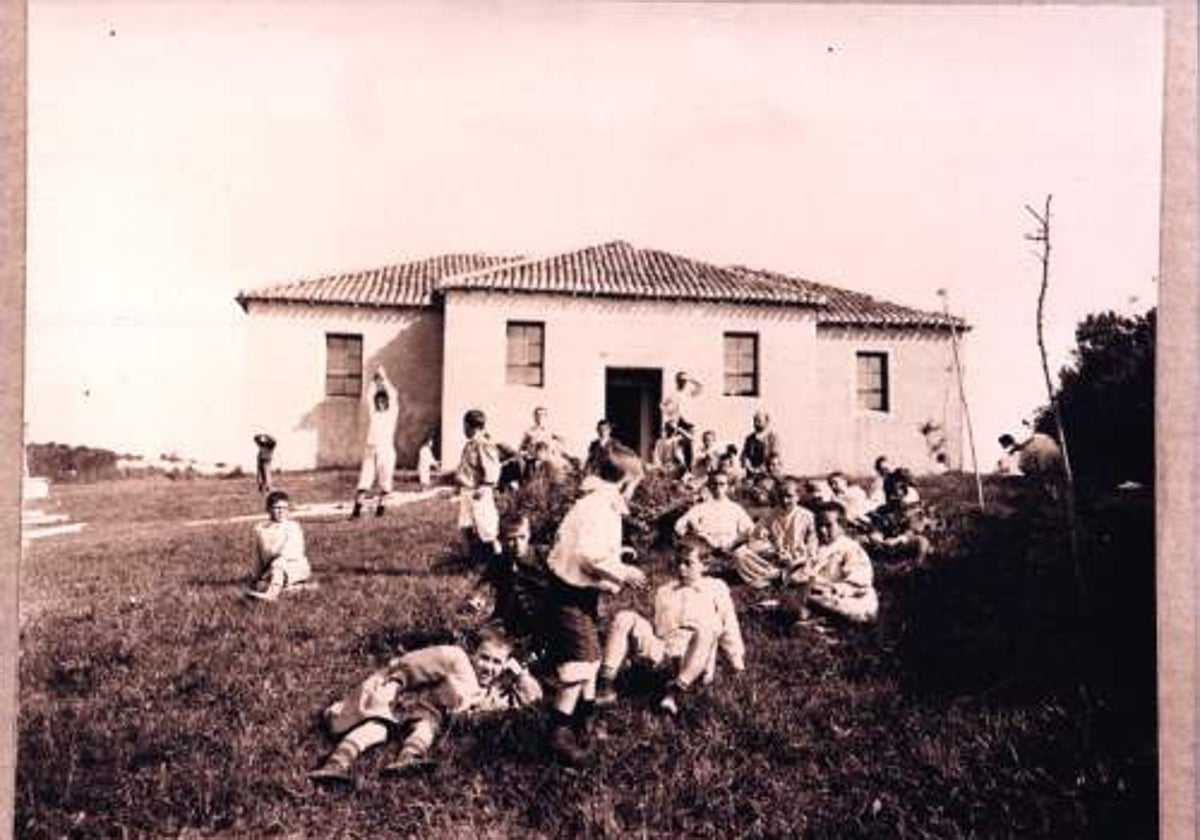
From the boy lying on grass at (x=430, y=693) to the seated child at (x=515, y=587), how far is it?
0.06 meters

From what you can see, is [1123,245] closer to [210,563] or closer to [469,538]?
[469,538]

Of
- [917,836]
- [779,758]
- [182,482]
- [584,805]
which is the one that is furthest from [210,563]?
[917,836]

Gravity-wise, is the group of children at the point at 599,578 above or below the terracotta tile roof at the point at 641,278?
below

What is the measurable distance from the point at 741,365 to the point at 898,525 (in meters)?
A: 0.99

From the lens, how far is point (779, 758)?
8.71 ft

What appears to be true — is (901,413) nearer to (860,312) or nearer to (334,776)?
(860,312)

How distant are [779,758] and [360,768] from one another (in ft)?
3.87

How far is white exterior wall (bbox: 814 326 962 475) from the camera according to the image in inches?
129

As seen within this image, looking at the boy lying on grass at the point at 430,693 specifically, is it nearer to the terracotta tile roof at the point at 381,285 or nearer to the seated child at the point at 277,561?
the seated child at the point at 277,561

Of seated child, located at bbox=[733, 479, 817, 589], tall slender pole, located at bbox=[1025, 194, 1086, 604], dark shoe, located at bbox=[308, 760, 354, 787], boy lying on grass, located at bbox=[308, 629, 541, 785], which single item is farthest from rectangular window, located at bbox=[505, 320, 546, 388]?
tall slender pole, located at bbox=[1025, 194, 1086, 604]

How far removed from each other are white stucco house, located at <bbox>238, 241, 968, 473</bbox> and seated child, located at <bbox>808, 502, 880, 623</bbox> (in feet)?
1.07

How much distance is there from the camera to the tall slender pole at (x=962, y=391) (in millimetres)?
3200

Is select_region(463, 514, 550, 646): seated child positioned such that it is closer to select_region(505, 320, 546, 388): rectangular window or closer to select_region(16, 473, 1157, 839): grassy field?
select_region(16, 473, 1157, 839): grassy field

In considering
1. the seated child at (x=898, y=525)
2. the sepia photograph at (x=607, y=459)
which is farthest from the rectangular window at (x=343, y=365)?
the seated child at (x=898, y=525)
